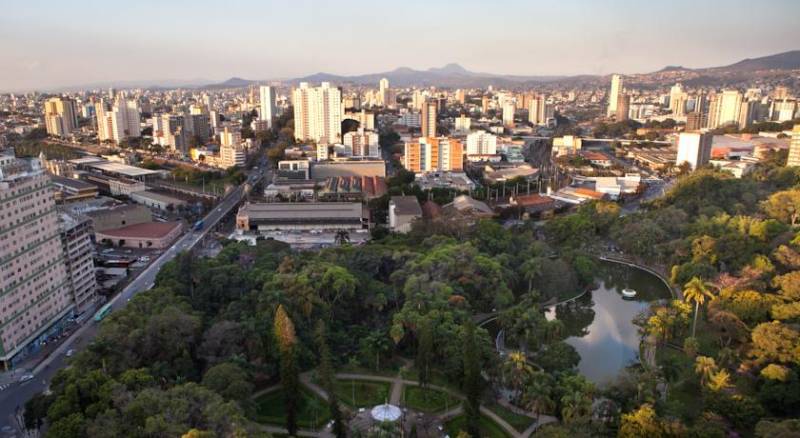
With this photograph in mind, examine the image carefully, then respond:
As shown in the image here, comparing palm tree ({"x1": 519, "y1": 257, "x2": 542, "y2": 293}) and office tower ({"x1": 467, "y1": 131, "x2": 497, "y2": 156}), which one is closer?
palm tree ({"x1": 519, "y1": 257, "x2": 542, "y2": 293})

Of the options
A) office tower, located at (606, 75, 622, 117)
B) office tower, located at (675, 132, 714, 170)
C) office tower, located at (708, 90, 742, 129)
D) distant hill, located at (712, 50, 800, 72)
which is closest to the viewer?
office tower, located at (675, 132, 714, 170)

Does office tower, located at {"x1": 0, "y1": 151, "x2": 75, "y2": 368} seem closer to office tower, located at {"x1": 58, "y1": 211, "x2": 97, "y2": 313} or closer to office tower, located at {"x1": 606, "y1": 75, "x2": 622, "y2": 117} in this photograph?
office tower, located at {"x1": 58, "y1": 211, "x2": 97, "y2": 313}

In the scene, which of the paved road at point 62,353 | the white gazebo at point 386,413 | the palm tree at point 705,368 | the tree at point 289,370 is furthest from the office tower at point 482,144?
the tree at point 289,370

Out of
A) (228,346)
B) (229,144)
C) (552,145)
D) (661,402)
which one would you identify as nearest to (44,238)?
(228,346)

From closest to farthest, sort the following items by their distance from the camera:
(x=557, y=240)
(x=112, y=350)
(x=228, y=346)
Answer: (x=112, y=350)
(x=228, y=346)
(x=557, y=240)

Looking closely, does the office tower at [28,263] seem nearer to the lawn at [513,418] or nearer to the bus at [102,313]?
the bus at [102,313]

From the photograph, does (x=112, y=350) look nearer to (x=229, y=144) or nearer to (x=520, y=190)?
(x=520, y=190)

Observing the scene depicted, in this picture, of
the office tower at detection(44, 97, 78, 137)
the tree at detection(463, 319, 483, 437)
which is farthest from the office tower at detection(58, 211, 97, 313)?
the office tower at detection(44, 97, 78, 137)

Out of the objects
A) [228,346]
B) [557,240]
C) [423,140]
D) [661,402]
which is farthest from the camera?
[423,140]
